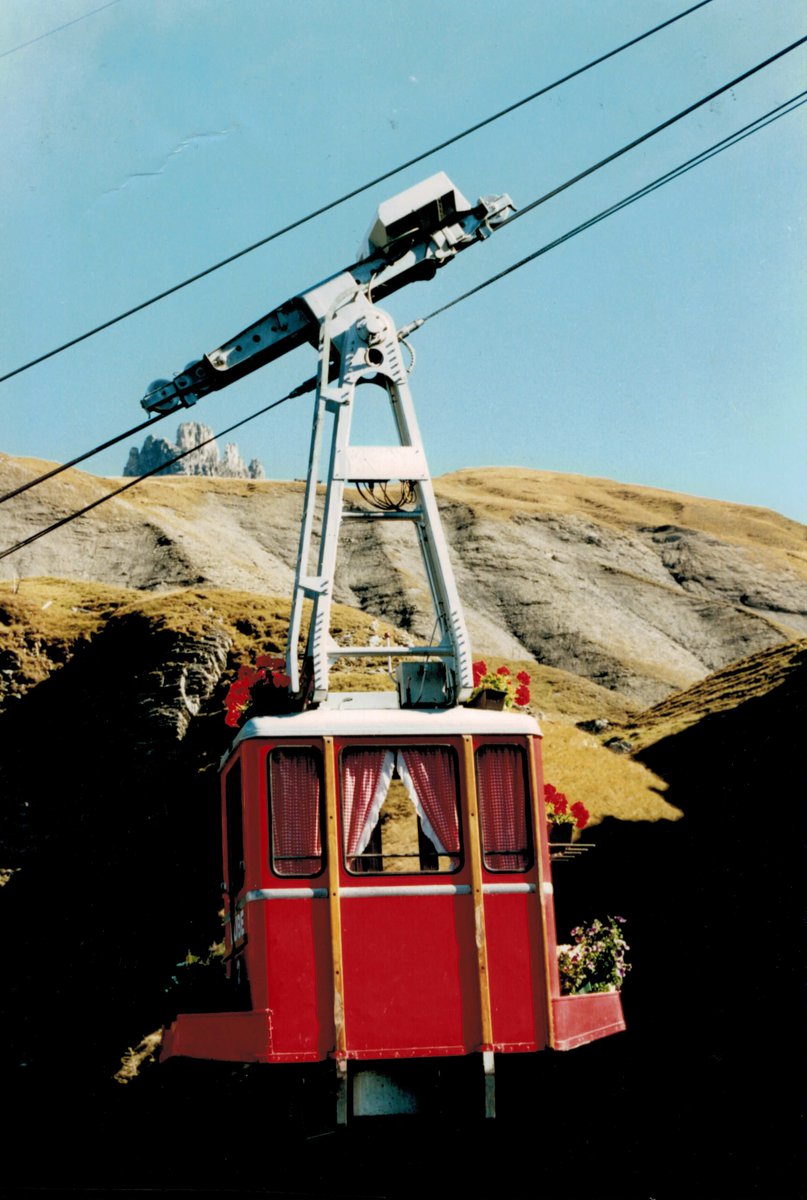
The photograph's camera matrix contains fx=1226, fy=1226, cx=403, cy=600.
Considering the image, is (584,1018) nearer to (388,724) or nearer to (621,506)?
(388,724)

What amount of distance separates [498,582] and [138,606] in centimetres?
5347

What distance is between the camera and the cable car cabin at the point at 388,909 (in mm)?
9664

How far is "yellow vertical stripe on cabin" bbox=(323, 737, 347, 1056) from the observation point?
9.59 metres

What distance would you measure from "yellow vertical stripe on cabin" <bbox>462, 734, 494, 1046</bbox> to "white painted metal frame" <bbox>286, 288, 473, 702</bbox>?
846 mm

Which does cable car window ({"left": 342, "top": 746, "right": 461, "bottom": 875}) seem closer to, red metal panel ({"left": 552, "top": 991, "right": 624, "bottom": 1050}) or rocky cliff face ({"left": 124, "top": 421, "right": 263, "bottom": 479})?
red metal panel ({"left": 552, "top": 991, "right": 624, "bottom": 1050})

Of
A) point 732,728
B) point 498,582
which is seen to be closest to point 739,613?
point 498,582

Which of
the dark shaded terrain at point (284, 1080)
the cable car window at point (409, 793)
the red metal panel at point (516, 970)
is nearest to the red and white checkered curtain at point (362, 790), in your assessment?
the cable car window at point (409, 793)

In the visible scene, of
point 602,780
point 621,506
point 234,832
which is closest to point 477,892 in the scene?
point 234,832

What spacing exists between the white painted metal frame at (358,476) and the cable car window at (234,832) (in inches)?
51.7

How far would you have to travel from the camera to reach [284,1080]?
1002 centimetres

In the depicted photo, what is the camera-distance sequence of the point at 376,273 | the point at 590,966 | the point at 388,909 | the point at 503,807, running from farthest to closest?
the point at 376,273, the point at 590,966, the point at 503,807, the point at 388,909

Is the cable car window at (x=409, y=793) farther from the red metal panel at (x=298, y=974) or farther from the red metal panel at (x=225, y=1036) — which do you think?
the red metal panel at (x=225, y=1036)

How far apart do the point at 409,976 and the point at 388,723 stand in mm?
2057

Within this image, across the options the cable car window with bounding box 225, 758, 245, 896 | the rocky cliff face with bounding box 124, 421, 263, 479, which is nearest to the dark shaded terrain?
the cable car window with bounding box 225, 758, 245, 896
